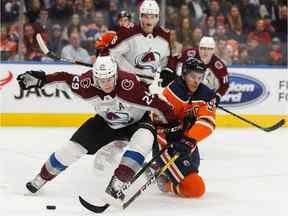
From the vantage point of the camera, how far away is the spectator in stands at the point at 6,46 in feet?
22.7

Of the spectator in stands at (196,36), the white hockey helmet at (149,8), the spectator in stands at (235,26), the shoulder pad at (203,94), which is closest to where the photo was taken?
the shoulder pad at (203,94)

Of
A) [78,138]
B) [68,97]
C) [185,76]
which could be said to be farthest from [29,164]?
[68,97]

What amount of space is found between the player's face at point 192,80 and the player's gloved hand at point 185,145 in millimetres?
320

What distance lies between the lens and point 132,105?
12.1 feet

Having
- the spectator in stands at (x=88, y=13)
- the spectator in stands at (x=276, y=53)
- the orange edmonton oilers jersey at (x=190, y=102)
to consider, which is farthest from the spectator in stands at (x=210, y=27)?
the orange edmonton oilers jersey at (x=190, y=102)

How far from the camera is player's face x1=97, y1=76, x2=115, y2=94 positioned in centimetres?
357

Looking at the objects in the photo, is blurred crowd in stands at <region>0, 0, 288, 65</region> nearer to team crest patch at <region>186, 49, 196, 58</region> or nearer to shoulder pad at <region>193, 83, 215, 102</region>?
team crest patch at <region>186, 49, 196, 58</region>

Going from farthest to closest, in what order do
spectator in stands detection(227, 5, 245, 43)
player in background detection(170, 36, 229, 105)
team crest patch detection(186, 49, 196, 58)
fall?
spectator in stands detection(227, 5, 245, 43) → team crest patch detection(186, 49, 196, 58) → player in background detection(170, 36, 229, 105)

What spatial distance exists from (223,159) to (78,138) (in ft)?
6.00

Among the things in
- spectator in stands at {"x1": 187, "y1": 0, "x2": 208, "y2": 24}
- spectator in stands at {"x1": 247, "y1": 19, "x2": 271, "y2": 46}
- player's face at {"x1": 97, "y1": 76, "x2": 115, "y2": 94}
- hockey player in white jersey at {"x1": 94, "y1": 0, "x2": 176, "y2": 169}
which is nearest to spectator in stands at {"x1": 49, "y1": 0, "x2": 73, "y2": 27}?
spectator in stands at {"x1": 187, "y1": 0, "x2": 208, "y2": 24}

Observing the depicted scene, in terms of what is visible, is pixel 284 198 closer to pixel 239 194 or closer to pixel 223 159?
pixel 239 194

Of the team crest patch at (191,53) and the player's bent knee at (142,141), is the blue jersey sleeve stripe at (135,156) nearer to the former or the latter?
the player's bent knee at (142,141)

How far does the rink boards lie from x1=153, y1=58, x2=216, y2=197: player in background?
9.52 feet

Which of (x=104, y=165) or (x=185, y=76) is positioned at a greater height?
(x=185, y=76)
